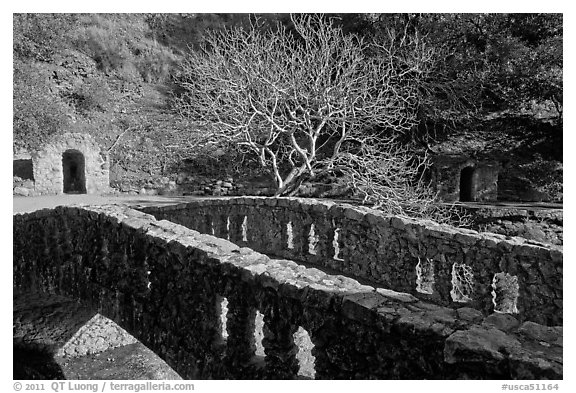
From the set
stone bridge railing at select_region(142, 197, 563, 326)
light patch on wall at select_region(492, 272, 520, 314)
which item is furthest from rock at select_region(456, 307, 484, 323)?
light patch on wall at select_region(492, 272, 520, 314)

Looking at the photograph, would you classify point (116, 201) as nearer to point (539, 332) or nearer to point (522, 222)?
point (522, 222)

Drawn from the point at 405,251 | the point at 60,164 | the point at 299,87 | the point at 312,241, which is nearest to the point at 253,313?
the point at 405,251

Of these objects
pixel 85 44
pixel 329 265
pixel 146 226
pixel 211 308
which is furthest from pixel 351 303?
pixel 85 44

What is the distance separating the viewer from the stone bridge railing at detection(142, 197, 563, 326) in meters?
6.57

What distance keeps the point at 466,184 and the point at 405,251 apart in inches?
614

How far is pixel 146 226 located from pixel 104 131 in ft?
63.2

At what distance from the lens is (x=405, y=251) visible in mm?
8133

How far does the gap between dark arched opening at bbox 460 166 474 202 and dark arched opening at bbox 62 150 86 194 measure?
16.6 m

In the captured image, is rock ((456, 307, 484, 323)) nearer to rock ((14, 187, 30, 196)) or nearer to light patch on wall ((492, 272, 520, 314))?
light patch on wall ((492, 272, 520, 314))

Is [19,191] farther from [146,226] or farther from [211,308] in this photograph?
[211,308]

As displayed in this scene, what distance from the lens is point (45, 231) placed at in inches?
340

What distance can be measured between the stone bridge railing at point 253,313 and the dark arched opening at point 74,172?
14114 millimetres

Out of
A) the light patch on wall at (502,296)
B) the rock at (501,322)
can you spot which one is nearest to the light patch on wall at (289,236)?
the light patch on wall at (502,296)

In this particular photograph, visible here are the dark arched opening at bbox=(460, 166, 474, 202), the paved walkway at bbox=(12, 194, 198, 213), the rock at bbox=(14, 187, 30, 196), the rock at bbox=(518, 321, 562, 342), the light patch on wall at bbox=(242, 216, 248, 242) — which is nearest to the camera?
the rock at bbox=(518, 321, 562, 342)
